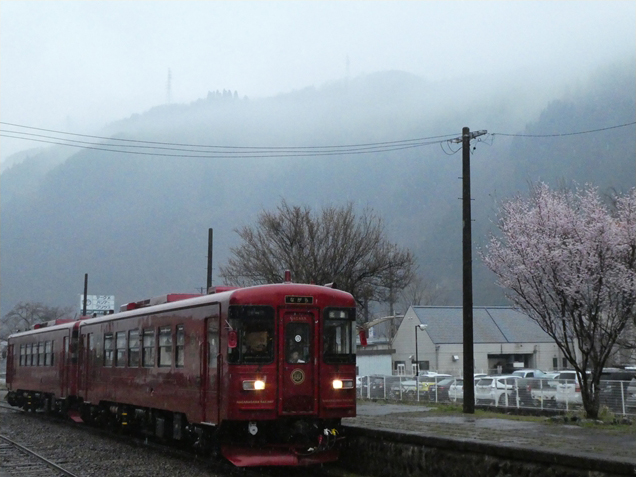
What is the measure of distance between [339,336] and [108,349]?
26.3 ft

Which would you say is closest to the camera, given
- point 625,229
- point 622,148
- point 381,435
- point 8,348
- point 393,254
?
point 381,435

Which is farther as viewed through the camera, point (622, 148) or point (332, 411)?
point (622, 148)

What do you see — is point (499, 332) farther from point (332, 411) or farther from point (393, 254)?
point (332, 411)

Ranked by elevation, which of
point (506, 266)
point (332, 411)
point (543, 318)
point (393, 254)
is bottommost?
point (332, 411)

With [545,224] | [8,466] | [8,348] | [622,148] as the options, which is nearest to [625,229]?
[545,224]

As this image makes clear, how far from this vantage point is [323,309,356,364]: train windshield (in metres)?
13.7

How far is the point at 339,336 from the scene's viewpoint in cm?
1387

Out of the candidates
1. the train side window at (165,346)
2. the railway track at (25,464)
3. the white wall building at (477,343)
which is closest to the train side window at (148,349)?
the train side window at (165,346)

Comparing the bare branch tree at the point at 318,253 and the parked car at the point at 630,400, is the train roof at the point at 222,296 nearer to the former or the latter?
the parked car at the point at 630,400

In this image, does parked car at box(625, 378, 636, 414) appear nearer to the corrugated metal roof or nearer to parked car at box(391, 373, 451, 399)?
parked car at box(391, 373, 451, 399)

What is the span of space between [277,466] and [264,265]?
2421 cm

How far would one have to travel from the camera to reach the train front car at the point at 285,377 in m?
12.9

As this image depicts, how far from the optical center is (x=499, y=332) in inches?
2495

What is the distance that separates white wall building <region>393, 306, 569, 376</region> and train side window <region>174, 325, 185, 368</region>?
45932mm
